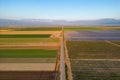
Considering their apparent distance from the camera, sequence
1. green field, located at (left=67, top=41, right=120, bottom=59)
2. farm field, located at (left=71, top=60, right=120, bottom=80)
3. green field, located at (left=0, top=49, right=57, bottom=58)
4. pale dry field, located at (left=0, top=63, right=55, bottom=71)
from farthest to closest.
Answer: green field, located at (left=67, top=41, right=120, bottom=59) < green field, located at (left=0, top=49, right=57, bottom=58) < pale dry field, located at (left=0, top=63, right=55, bottom=71) < farm field, located at (left=71, top=60, right=120, bottom=80)

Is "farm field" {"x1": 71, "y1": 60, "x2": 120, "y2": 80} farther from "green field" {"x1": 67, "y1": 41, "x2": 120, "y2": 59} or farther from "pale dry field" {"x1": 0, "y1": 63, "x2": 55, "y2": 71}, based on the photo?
"green field" {"x1": 67, "y1": 41, "x2": 120, "y2": 59}

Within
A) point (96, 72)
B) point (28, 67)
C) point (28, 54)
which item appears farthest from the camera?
point (28, 54)

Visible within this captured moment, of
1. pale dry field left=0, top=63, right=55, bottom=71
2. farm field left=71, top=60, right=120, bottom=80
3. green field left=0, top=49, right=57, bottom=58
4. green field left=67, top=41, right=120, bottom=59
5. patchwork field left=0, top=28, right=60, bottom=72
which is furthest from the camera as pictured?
green field left=67, top=41, right=120, bottom=59

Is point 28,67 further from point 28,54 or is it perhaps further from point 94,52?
point 94,52

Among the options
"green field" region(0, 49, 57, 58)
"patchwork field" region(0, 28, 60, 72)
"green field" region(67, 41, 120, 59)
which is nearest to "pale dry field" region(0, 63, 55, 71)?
"patchwork field" region(0, 28, 60, 72)

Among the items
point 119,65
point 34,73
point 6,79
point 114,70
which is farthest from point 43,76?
point 119,65

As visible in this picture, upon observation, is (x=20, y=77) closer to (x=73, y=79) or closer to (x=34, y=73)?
(x=34, y=73)

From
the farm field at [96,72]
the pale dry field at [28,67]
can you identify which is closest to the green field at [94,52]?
the farm field at [96,72]

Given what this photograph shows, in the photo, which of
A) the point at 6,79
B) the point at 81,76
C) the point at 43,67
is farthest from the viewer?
the point at 43,67

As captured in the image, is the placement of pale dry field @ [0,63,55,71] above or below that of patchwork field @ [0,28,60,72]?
above

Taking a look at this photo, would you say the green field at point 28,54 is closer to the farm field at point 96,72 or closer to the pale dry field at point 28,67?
the pale dry field at point 28,67

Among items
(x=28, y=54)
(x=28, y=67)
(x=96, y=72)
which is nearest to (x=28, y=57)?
(x=28, y=54)
